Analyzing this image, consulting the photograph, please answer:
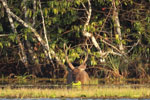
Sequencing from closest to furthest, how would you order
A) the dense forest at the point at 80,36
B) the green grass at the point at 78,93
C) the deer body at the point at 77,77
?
the green grass at the point at 78,93, the deer body at the point at 77,77, the dense forest at the point at 80,36

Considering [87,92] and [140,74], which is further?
[140,74]

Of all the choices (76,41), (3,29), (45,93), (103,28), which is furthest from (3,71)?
(45,93)

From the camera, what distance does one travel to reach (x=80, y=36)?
21.5 m

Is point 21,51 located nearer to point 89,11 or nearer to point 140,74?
point 89,11

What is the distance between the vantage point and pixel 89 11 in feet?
63.8

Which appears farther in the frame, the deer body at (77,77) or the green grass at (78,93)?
the deer body at (77,77)

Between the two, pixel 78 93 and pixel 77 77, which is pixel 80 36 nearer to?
pixel 77 77

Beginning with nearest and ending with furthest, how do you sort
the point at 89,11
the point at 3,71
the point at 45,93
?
the point at 45,93 → the point at 89,11 → the point at 3,71

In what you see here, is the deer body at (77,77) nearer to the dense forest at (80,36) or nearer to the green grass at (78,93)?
the dense forest at (80,36)

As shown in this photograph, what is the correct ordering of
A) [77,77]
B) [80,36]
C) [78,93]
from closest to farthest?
[78,93]
[77,77]
[80,36]

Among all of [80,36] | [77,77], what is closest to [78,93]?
[77,77]

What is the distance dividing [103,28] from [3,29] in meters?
4.10

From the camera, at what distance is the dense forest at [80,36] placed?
19.3 m

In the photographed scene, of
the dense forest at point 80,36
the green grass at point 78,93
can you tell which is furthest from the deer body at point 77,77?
the green grass at point 78,93
